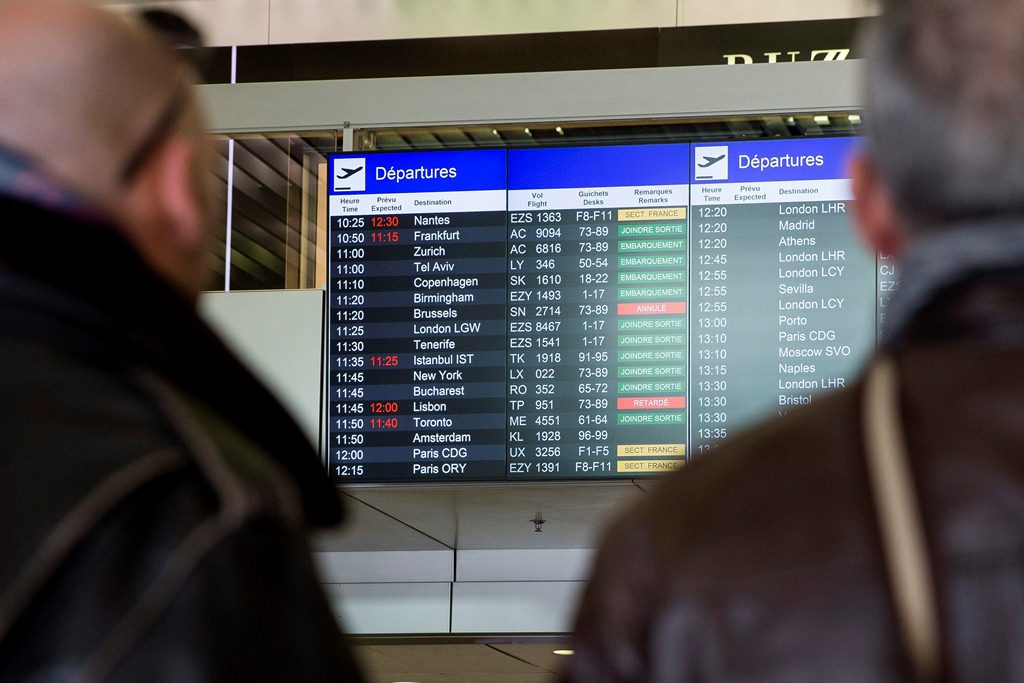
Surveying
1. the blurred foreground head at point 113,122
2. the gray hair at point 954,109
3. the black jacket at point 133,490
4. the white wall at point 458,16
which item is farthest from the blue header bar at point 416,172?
the gray hair at point 954,109

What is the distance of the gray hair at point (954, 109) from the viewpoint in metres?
1.00

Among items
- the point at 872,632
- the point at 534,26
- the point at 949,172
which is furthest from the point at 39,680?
the point at 534,26

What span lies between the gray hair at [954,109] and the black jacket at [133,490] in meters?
0.52

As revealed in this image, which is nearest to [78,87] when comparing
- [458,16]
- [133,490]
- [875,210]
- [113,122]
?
[113,122]

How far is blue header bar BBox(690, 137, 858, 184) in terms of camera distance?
3.15 meters

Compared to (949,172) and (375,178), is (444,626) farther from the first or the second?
(949,172)

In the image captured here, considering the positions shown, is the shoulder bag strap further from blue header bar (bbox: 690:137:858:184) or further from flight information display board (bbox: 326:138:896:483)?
blue header bar (bbox: 690:137:858:184)

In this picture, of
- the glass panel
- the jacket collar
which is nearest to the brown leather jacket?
the jacket collar

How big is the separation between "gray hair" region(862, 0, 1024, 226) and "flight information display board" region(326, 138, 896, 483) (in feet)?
6.72

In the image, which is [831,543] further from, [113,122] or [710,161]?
[710,161]

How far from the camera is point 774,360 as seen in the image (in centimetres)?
311

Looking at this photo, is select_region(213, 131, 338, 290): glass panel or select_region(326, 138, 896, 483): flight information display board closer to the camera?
select_region(326, 138, 896, 483): flight information display board

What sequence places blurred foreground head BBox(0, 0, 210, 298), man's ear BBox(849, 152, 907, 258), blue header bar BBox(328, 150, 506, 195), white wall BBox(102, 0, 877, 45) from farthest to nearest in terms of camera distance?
1. white wall BBox(102, 0, 877, 45)
2. blue header bar BBox(328, 150, 506, 195)
3. blurred foreground head BBox(0, 0, 210, 298)
4. man's ear BBox(849, 152, 907, 258)

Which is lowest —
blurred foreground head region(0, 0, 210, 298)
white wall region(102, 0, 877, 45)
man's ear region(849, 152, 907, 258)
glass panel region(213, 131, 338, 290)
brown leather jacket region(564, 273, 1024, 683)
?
brown leather jacket region(564, 273, 1024, 683)
